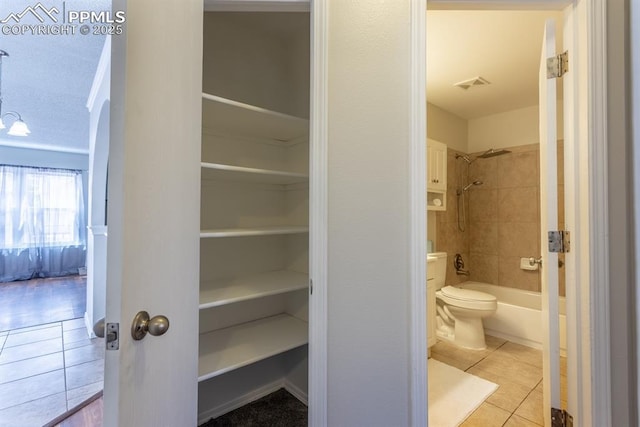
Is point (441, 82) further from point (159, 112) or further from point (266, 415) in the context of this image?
point (266, 415)

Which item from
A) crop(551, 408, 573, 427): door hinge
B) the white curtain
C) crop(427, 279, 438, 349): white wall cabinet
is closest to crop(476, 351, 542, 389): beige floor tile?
crop(427, 279, 438, 349): white wall cabinet

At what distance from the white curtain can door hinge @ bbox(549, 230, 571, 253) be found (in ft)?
24.8

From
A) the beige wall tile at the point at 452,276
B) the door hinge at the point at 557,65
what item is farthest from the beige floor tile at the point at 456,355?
the door hinge at the point at 557,65

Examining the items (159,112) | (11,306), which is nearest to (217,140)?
(159,112)

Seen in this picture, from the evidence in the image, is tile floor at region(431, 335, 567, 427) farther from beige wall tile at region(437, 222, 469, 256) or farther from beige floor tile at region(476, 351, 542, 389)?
beige wall tile at region(437, 222, 469, 256)

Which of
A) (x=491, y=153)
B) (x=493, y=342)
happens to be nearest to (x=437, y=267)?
(x=493, y=342)

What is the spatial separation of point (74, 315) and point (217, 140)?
11.6 feet

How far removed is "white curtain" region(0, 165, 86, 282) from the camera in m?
4.98

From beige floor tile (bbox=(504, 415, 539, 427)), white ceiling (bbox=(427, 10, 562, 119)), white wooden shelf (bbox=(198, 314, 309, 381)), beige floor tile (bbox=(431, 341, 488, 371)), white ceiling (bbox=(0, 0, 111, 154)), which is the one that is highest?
white ceiling (bbox=(427, 10, 562, 119))

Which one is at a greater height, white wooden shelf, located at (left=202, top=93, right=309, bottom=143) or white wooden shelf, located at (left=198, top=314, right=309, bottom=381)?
white wooden shelf, located at (left=202, top=93, right=309, bottom=143)

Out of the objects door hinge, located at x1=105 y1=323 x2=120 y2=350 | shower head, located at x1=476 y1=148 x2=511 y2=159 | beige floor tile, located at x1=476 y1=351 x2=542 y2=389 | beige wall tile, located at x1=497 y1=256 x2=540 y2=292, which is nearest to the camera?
door hinge, located at x1=105 y1=323 x2=120 y2=350

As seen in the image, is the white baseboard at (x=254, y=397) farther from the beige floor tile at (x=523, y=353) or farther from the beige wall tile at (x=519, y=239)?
the beige wall tile at (x=519, y=239)

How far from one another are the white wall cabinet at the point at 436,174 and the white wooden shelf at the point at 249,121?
60.2 inches

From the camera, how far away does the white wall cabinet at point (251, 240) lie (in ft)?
4.68
